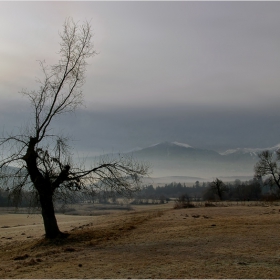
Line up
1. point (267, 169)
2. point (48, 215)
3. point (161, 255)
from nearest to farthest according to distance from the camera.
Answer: point (161, 255) < point (48, 215) < point (267, 169)

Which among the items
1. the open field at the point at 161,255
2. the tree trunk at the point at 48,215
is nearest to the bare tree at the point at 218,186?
the open field at the point at 161,255

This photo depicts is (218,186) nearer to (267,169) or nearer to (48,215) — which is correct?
(267,169)

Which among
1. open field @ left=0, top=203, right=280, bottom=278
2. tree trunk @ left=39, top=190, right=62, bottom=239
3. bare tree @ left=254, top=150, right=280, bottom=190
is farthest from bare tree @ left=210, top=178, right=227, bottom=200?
tree trunk @ left=39, top=190, right=62, bottom=239

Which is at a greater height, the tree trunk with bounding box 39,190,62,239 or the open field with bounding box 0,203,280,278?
the tree trunk with bounding box 39,190,62,239

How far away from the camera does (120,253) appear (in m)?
13.3

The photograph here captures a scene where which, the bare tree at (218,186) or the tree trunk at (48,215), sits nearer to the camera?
the tree trunk at (48,215)

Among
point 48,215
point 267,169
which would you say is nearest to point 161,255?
point 48,215

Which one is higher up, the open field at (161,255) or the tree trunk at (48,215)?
the tree trunk at (48,215)

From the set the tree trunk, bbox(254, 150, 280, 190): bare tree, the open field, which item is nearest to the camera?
the open field

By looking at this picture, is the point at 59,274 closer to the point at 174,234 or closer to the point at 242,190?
the point at 174,234

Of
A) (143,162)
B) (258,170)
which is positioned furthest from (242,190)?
(143,162)

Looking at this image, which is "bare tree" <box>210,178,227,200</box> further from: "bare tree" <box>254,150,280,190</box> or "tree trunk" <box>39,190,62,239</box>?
"tree trunk" <box>39,190,62,239</box>

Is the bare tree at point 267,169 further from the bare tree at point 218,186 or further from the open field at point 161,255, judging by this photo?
the open field at point 161,255

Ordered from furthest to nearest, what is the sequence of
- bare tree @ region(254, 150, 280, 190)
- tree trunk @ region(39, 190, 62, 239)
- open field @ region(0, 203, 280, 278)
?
bare tree @ region(254, 150, 280, 190) → tree trunk @ region(39, 190, 62, 239) → open field @ region(0, 203, 280, 278)
